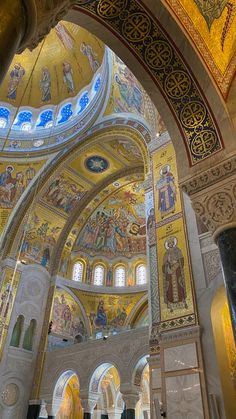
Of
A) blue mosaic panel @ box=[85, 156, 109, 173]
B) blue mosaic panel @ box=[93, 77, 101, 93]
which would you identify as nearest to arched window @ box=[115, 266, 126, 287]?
blue mosaic panel @ box=[85, 156, 109, 173]

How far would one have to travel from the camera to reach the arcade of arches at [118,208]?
15.5ft

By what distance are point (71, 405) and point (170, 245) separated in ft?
41.6

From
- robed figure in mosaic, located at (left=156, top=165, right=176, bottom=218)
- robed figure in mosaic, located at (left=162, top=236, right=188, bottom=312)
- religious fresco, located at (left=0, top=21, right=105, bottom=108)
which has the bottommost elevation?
robed figure in mosaic, located at (left=162, top=236, right=188, bottom=312)

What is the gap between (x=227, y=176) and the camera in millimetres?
4336

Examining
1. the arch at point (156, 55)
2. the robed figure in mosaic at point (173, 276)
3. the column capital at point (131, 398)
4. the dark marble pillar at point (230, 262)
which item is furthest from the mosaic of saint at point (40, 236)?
the dark marble pillar at point (230, 262)

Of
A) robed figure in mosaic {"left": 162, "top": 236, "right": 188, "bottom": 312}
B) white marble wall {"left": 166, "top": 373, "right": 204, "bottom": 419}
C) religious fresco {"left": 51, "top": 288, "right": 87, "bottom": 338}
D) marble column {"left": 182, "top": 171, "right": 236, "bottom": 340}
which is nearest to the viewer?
marble column {"left": 182, "top": 171, "right": 236, "bottom": 340}

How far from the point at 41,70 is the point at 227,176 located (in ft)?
47.3

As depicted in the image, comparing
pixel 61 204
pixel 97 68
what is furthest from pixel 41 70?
pixel 61 204

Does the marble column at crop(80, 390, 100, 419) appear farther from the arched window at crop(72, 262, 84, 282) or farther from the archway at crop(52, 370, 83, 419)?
the arched window at crop(72, 262, 84, 282)

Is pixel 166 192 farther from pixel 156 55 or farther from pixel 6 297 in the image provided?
pixel 6 297

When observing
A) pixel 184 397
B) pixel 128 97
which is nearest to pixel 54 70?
pixel 128 97

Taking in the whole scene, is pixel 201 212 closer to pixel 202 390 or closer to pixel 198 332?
pixel 198 332

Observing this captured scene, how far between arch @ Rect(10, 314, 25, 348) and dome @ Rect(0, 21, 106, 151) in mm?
7244

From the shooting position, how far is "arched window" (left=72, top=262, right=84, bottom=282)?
674 inches
